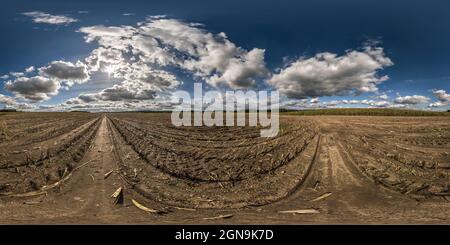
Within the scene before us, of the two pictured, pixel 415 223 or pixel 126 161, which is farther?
pixel 126 161

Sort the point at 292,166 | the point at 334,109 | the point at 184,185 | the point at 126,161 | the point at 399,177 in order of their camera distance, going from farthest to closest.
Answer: the point at 334,109, the point at 126,161, the point at 292,166, the point at 399,177, the point at 184,185

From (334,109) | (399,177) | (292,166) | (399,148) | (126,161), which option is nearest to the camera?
(399,177)

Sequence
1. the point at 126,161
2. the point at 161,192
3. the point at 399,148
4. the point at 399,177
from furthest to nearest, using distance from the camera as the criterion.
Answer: the point at 399,148, the point at 126,161, the point at 399,177, the point at 161,192

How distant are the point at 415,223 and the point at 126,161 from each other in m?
8.51

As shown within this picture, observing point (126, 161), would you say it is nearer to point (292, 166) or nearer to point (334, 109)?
point (292, 166)

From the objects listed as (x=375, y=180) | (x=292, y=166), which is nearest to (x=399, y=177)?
(x=375, y=180)

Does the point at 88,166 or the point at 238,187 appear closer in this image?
the point at 238,187

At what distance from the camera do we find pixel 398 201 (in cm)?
686

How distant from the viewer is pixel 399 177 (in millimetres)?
8672

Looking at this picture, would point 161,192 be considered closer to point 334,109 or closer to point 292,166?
point 292,166

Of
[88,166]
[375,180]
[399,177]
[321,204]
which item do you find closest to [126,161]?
[88,166]
